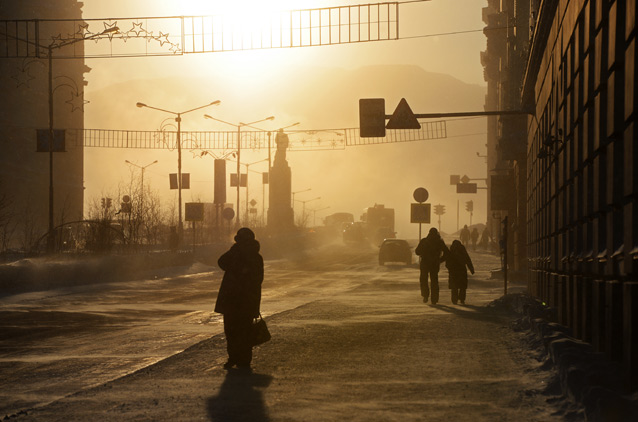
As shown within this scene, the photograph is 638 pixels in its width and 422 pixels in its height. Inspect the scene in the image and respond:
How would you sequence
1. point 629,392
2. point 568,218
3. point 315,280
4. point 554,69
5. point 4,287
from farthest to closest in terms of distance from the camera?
point 315,280
point 4,287
point 554,69
point 568,218
point 629,392

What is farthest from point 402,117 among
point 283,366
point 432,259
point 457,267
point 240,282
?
point 283,366

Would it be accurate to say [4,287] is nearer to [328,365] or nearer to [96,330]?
[96,330]

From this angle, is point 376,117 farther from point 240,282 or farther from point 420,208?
point 240,282

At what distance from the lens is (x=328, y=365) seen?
1210 centimetres

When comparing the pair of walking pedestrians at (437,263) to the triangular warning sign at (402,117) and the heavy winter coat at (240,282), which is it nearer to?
the triangular warning sign at (402,117)

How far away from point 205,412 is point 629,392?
3498mm

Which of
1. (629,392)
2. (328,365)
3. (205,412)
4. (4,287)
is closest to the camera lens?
(629,392)

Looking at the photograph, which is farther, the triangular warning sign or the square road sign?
the square road sign

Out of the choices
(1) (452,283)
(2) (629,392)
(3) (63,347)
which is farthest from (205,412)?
(1) (452,283)

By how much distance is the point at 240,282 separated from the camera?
1227 centimetres

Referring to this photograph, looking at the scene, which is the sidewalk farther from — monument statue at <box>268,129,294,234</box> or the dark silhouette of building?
monument statue at <box>268,129,294,234</box>

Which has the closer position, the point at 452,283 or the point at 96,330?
the point at 96,330

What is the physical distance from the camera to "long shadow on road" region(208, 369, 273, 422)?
8570 millimetres

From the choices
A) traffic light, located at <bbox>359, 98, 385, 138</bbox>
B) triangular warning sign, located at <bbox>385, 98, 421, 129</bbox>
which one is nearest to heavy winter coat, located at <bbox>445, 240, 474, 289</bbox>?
triangular warning sign, located at <bbox>385, 98, 421, 129</bbox>
